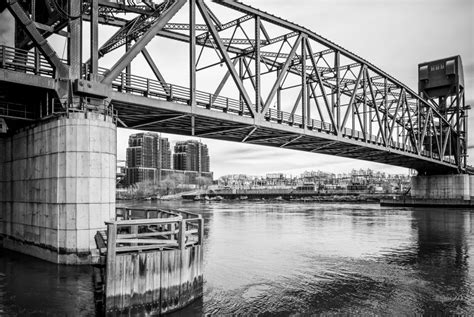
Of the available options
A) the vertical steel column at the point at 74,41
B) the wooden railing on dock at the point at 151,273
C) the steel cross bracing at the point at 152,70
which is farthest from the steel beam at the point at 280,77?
the wooden railing on dock at the point at 151,273

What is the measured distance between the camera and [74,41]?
24.4m

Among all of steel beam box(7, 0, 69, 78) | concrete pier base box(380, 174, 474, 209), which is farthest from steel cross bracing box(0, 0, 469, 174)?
concrete pier base box(380, 174, 474, 209)

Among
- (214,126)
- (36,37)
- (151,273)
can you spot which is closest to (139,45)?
(36,37)

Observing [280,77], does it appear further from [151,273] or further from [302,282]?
[151,273]

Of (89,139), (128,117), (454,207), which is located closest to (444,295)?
(89,139)

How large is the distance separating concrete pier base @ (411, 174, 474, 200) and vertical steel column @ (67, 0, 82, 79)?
101011 millimetres

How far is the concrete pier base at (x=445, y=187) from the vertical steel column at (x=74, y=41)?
10101cm

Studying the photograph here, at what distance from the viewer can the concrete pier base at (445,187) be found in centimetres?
10425

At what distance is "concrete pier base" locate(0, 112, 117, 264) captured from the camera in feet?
71.8

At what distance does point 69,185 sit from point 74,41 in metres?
8.29

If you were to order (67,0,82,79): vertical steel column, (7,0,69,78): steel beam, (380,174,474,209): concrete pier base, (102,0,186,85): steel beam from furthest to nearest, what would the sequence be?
1. (380,174,474,209): concrete pier base
2. (102,0,186,85): steel beam
3. (67,0,82,79): vertical steel column
4. (7,0,69,78): steel beam

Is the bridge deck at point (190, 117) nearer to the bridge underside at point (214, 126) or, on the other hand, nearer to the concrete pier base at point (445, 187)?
the bridge underside at point (214, 126)

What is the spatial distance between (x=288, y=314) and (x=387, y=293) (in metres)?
5.68

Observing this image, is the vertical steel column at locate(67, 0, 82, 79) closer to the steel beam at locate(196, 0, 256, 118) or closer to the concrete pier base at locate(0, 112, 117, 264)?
the concrete pier base at locate(0, 112, 117, 264)
